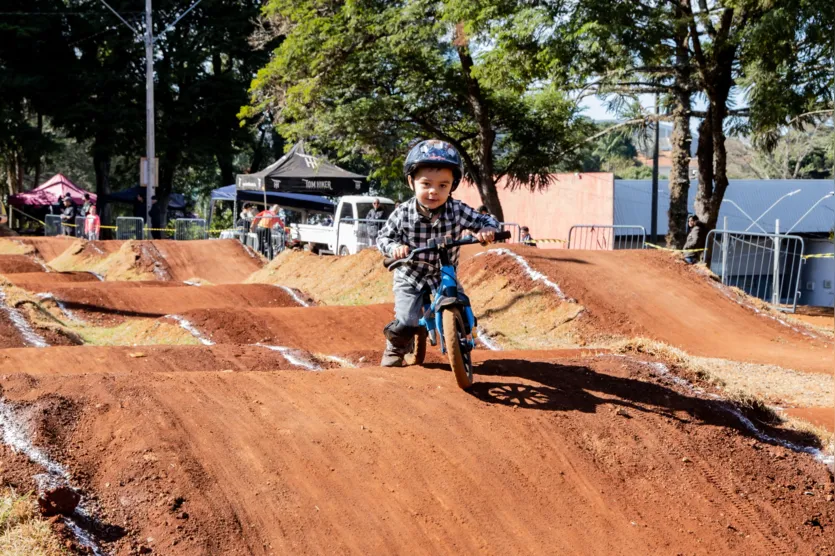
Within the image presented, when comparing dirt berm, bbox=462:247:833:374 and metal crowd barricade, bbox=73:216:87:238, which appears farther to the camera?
metal crowd barricade, bbox=73:216:87:238

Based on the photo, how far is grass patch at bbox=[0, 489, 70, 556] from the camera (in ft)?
12.6

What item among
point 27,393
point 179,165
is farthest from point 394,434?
point 179,165

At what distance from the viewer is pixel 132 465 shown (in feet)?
15.4

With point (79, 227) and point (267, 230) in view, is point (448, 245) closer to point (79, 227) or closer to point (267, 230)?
point (267, 230)

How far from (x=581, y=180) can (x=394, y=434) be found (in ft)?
116

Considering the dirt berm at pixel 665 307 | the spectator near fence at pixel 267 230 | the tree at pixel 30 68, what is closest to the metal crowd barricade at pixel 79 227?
the spectator near fence at pixel 267 230

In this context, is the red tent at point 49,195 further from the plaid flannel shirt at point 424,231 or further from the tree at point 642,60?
the plaid flannel shirt at point 424,231

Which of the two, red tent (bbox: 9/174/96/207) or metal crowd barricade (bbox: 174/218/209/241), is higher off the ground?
red tent (bbox: 9/174/96/207)

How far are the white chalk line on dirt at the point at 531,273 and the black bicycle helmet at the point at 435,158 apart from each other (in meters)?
7.65

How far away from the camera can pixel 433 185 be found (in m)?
6.66

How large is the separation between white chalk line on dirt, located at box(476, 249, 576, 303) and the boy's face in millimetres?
7537

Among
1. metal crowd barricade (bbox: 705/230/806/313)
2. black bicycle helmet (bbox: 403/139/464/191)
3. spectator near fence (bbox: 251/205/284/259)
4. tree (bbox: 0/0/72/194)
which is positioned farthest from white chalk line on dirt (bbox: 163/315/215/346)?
tree (bbox: 0/0/72/194)

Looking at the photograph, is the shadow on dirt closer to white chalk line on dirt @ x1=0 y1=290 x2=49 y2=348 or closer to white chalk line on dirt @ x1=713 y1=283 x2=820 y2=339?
white chalk line on dirt @ x1=0 y1=290 x2=49 y2=348

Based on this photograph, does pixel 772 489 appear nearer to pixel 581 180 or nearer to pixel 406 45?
pixel 406 45
